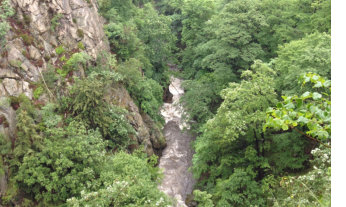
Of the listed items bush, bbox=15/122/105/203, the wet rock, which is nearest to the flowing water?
bush, bbox=15/122/105/203

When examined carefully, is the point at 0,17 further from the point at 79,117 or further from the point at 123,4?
the point at 123,4

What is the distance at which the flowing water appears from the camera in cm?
1894

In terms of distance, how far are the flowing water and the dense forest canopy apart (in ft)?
4.03

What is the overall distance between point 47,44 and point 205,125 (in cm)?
1157

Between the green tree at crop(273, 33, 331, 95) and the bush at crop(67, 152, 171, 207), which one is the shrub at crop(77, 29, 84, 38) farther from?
the green tree at crop(273, 33, 331, 95)

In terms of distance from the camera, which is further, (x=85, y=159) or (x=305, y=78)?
(x=85, y=159)

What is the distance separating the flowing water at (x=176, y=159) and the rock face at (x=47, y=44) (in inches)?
49.1

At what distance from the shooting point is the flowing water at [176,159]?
18.9 meters

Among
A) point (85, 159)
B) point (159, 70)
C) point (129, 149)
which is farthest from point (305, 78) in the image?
point (159, 70)

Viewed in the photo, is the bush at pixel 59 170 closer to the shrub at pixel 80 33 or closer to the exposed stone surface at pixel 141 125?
the exposed stone surface at pixel 141 125

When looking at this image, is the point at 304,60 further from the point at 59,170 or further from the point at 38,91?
the point at 38,91

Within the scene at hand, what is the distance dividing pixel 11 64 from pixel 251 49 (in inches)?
638

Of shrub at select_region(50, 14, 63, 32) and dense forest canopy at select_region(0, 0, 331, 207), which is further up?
shrub at select_region(50, 14, 63, 32)

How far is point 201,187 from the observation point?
1842 centimetres
